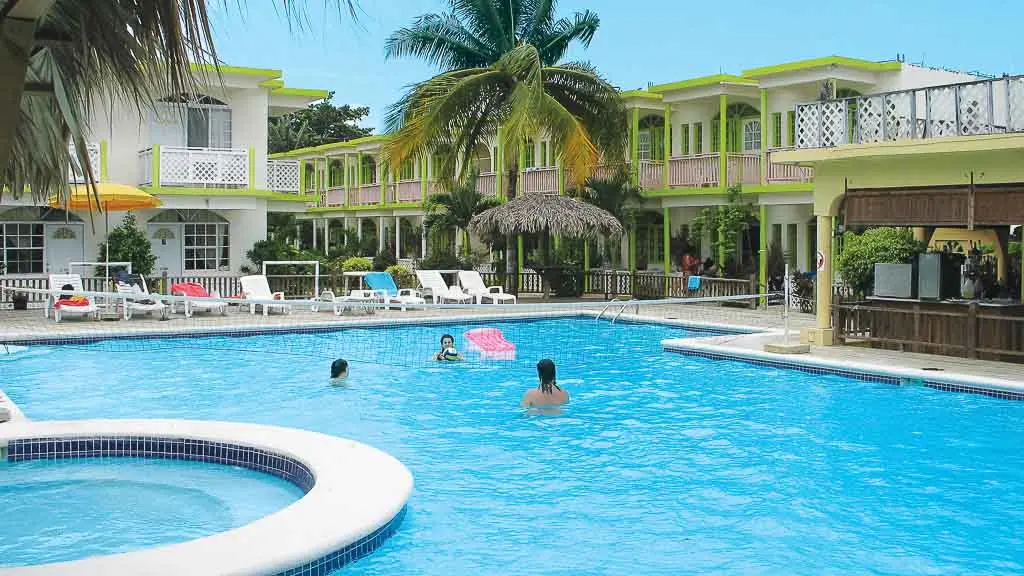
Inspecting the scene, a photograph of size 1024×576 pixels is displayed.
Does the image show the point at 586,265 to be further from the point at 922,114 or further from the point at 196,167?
the point at 922,114

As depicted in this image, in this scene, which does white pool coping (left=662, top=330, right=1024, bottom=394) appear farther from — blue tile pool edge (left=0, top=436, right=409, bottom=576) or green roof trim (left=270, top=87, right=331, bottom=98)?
green roof trim (left=270, top=87, right=331, bottom=98)

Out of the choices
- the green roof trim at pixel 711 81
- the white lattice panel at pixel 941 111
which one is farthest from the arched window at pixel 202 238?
the white lattice panel at pixel 941 111

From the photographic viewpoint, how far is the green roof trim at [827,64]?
2630cm

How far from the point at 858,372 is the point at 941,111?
4024 mm

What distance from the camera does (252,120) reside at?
30.3 meters

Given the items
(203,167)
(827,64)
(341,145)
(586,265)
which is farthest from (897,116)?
(341,145)

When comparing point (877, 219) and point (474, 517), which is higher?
point (877, 219)

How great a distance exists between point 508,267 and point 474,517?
21.7m

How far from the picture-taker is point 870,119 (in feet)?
54.7

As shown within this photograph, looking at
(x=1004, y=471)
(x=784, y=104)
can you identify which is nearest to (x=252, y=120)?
(x=784, y=104)

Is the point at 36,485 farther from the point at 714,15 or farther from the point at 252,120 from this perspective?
the point at 714,15

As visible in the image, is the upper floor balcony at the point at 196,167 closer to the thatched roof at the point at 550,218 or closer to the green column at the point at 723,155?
the thatched roof at the point at 550,218

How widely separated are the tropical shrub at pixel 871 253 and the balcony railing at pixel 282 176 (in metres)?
17.0

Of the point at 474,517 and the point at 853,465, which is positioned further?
the point at 853,465
